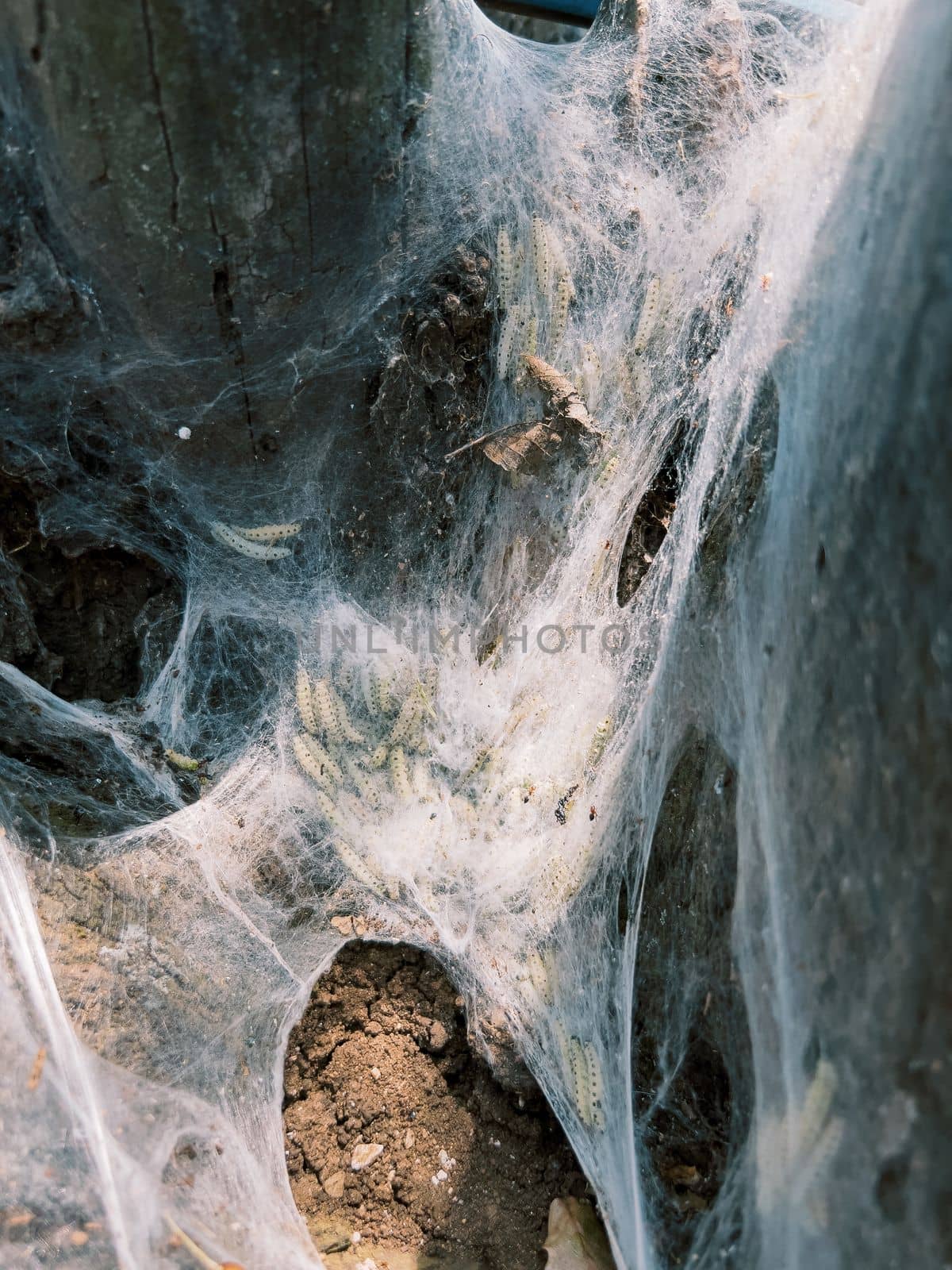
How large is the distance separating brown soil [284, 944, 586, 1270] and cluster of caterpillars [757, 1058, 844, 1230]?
2.72 feet

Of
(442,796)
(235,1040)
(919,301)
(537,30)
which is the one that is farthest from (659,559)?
(537,30)

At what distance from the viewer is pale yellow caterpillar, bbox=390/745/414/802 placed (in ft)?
9.16

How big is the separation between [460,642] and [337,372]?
3.10 feet

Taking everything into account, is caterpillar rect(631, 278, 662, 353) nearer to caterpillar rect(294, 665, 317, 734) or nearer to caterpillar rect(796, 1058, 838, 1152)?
caterpillar rect(294, 665, 317, 734)

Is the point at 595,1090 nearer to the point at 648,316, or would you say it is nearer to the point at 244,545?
the point at 244,545

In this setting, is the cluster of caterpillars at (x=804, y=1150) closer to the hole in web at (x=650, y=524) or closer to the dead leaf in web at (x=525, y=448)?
the hole in web at (x=650, y=524)

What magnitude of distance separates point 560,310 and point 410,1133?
2483mm

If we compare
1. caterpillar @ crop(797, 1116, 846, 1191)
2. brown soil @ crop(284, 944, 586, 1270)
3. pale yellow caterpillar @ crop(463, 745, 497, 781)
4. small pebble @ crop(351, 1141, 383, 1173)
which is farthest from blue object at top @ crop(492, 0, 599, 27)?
small pebble @ crop(351, 1141, 383, 1173)

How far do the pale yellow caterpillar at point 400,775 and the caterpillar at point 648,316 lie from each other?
148cm

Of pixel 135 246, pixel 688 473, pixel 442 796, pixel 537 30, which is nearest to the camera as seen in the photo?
pixel 135 246

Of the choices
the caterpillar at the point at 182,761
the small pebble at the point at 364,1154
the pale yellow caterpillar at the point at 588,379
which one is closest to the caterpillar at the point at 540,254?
the pale yellow caterpillar at the point at 588,379

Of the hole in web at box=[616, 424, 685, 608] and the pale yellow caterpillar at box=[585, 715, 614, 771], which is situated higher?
the hole in web at box=[616, 424, 685, 608]

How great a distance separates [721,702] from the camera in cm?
218

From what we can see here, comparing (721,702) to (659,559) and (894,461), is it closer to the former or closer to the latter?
(659,559)
